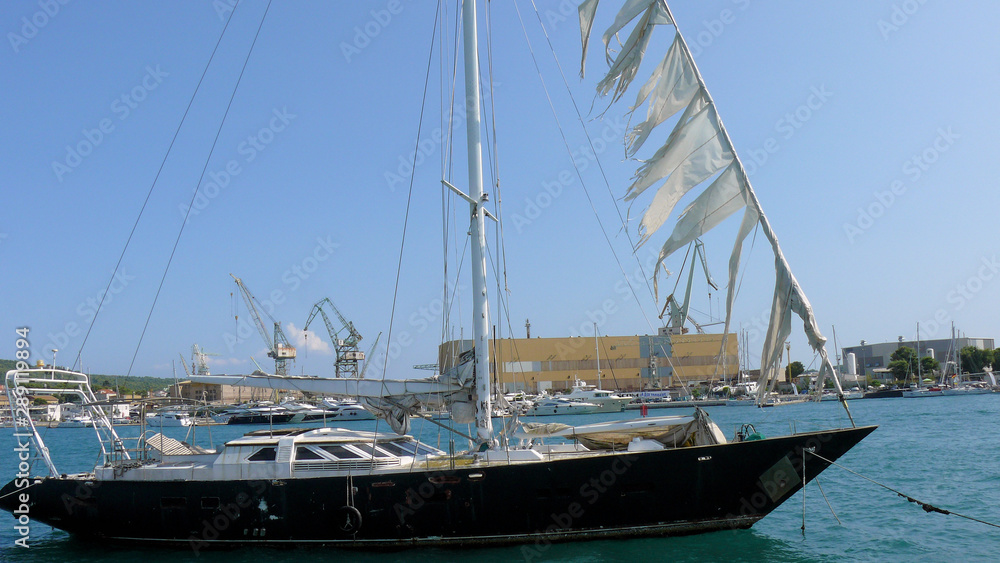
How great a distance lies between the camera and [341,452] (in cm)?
1446

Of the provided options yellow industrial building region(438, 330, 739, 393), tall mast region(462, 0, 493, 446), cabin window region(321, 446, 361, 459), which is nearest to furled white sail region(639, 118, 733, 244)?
tall mast region(462, 0, 493, 446)

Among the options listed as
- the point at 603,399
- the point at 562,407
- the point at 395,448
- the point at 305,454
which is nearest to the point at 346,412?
the point at 562,407

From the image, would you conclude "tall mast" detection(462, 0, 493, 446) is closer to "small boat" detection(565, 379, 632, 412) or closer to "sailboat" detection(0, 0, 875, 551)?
"sailboat" detection(0, 0, 875, 551)

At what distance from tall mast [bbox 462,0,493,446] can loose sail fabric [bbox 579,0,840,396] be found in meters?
2.69

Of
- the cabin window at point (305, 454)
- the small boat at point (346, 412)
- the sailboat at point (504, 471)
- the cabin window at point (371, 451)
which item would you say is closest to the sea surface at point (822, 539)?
the sailboat at point (504, 471)

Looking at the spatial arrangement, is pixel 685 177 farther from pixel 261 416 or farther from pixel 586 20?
pixel 261 416

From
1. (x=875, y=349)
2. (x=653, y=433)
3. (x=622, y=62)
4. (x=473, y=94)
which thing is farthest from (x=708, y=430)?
(x=875, y=349)

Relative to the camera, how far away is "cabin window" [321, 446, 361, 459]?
1436cm

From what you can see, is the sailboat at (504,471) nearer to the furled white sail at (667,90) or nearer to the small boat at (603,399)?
the furled white sail at (667,90)

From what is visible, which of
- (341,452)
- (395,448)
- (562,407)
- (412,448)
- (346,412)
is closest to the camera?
(341,452)

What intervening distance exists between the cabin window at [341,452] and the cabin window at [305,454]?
0.75ft

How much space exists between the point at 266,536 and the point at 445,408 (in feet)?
15.2

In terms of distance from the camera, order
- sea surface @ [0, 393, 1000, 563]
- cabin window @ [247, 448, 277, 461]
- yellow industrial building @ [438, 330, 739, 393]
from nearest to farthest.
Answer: sea surface @ [0, 393, 1000, 563] → cabin window @ [247, 448, 277, 461] → yellow industrial building @ [438, 330, 739, 393]

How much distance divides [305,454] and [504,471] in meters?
4.30
